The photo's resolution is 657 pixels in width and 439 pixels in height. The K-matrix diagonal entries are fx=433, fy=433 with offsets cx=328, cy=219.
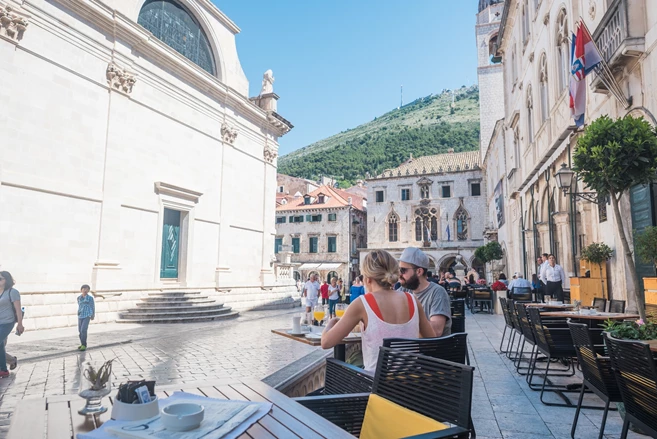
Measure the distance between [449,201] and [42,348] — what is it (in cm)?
4043

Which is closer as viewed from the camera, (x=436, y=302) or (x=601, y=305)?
(x=436, y=302)

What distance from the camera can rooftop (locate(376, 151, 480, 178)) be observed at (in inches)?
1763

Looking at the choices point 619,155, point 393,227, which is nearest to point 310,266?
point 393,227

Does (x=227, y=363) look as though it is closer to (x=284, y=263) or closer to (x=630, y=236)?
(x=630, y=236)

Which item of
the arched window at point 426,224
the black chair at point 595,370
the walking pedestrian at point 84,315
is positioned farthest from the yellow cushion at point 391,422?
the arched window at point 426,224

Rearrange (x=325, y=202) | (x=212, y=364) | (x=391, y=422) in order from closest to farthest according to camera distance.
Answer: (x=391, y=422) → (x=212, y=364) → (x=325, y=202)

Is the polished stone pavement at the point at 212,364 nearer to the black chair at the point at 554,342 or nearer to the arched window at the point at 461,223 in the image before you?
the black chair at the point at 554,342

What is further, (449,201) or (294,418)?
(449,201)

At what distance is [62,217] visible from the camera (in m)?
12.3

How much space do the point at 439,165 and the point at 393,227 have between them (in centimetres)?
855

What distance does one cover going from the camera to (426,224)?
1774 inches

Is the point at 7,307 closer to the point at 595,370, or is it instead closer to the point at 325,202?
the point at 595,370

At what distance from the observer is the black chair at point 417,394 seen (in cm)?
182

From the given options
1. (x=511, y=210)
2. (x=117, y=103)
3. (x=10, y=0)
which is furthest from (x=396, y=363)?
(x=511, y=210)
